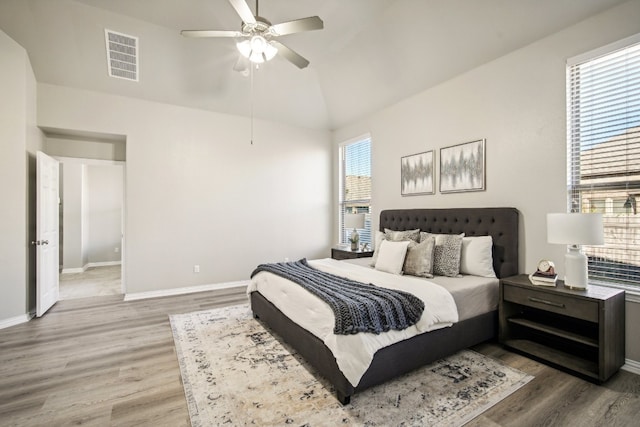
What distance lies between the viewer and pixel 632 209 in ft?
8.28

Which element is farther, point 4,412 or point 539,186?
point 539,186

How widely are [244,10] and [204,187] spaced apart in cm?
326

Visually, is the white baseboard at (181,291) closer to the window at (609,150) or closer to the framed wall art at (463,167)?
the framed wall art at (463,167)

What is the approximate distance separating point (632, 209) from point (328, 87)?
4.38m

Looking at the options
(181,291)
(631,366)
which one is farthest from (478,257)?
(181,291)

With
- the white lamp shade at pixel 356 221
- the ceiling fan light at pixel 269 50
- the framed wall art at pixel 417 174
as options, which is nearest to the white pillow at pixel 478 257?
the framed wall art at pixel 417 174

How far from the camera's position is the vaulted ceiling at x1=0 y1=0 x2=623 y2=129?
10.4 ft

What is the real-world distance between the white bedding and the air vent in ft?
11.5

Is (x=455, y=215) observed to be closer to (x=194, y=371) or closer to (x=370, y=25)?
(x=370, y=25)

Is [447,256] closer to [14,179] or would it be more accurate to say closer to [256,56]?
[256,56]

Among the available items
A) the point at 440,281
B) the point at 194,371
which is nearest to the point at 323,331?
the point at 194,371

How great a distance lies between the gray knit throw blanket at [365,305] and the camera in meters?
2.05

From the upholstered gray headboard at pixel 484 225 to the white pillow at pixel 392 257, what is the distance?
85cm

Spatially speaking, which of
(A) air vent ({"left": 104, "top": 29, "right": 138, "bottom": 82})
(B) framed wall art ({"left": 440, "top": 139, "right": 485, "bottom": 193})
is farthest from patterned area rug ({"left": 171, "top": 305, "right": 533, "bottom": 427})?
(A) air vent ({"left": 104, "top": 29, "right": 138, "bottom": 82})
